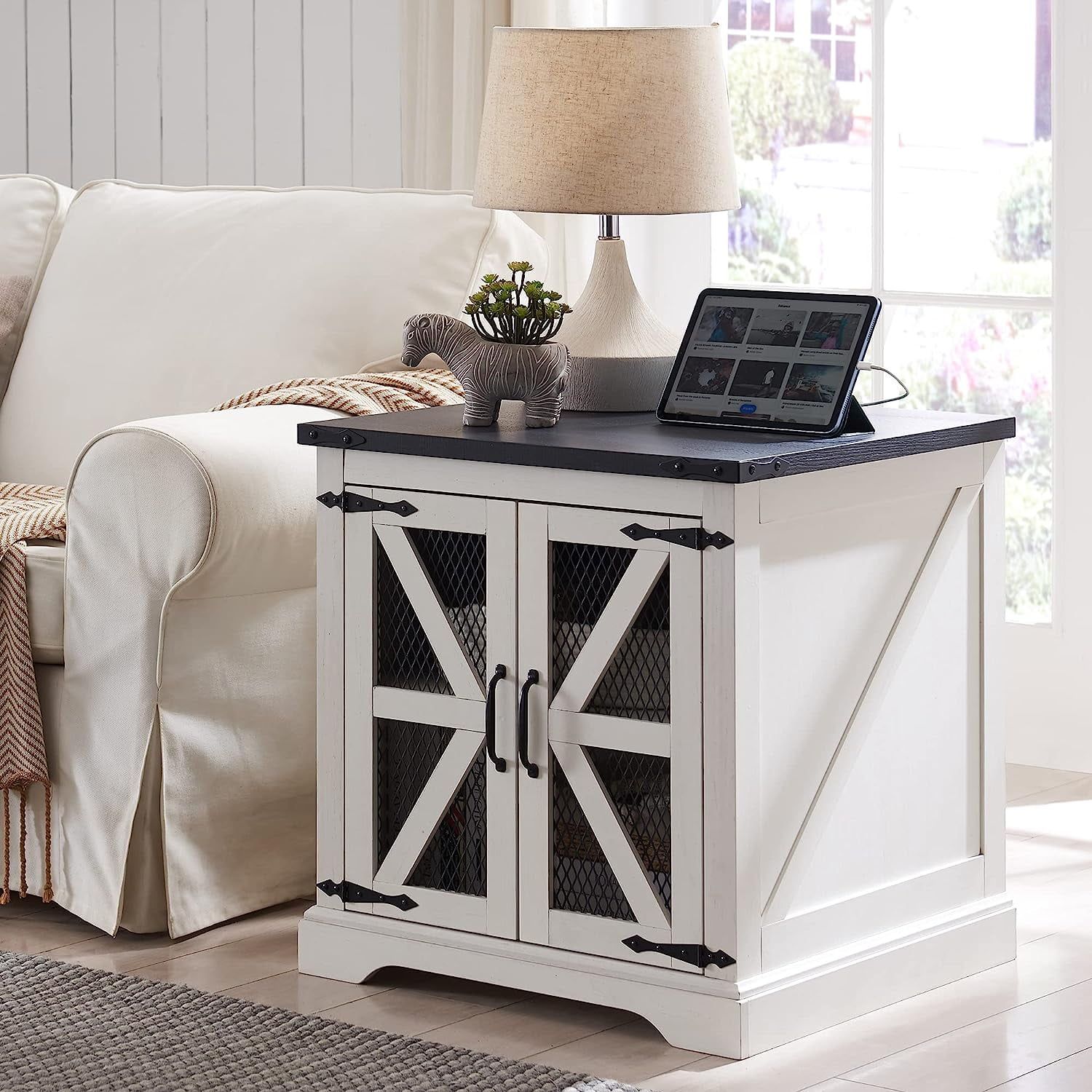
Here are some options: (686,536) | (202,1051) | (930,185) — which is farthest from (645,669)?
(930,185)

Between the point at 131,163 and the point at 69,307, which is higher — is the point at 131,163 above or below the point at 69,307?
above

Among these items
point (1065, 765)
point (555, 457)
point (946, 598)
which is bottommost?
point (1065, 765)

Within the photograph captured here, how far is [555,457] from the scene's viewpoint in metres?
1.94

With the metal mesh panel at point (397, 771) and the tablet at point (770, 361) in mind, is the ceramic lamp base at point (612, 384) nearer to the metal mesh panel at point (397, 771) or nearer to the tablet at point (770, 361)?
the tablet at point (770, 361)

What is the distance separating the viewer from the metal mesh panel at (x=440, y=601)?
6.70 ft

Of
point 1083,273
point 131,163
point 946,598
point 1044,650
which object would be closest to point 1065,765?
point 1044,650

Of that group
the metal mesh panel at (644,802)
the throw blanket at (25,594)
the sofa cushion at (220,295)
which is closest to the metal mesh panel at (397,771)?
the metal mesh panel at (644,802)

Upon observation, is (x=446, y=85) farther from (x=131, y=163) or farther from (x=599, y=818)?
(x=599, y=818)

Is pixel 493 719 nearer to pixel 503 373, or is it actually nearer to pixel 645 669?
pixel 645 669

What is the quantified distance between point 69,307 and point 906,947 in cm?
161

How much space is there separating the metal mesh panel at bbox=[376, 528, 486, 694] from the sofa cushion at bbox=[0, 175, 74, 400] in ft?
3.83

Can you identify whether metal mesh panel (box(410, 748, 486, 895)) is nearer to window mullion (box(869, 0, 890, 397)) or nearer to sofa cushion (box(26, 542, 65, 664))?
sofa cushion (box(26, 542, 65, 664))

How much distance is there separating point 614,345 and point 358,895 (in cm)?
68

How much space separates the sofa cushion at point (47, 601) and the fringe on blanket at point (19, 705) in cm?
1
